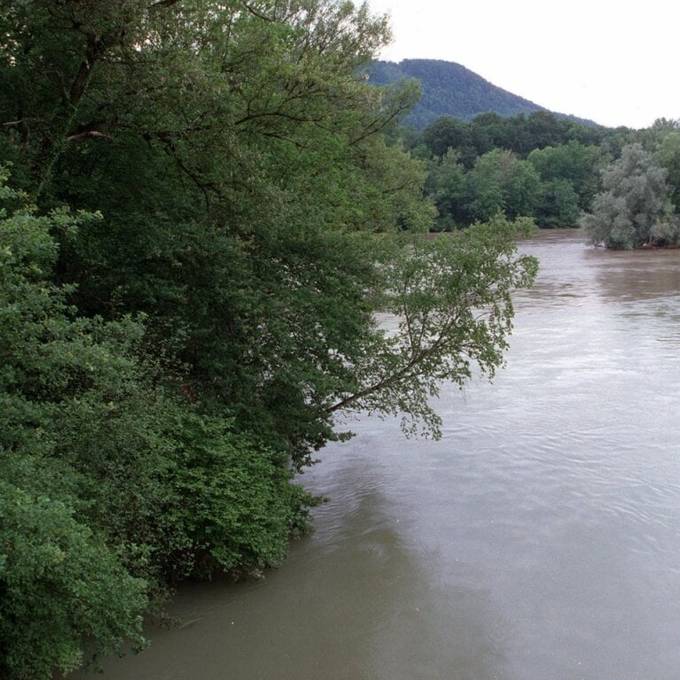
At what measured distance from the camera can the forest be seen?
265 inches

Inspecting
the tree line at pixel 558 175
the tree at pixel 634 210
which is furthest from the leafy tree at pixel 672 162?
the tree at pixel 634 210

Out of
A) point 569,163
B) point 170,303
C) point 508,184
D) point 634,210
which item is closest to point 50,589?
point 170,303

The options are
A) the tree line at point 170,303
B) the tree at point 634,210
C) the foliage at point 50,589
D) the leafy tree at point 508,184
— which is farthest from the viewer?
the leafy tree at point 508,184

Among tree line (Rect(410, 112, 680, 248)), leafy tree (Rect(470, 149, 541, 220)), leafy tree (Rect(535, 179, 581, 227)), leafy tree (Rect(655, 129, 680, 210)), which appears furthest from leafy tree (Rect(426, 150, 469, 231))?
leafy tree (Rect(655, 129, 680, 210))

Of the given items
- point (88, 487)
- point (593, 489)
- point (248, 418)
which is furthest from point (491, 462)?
point (88, 487)

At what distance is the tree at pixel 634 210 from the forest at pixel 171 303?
4432 cm

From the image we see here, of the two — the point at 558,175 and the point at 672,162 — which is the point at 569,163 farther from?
the point at 672,162

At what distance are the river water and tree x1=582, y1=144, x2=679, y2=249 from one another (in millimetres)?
37967

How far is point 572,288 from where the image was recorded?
121 feet

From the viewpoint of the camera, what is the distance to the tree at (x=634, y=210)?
5481 cm

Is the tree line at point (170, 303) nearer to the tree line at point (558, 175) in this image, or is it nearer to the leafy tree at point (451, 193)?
the tree line at point (558, 175)

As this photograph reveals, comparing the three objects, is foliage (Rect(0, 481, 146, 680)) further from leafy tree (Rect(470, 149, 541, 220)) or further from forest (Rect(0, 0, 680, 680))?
leafy tree (Rect(470, 149, 541, 220))

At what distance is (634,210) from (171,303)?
5127 centimetres

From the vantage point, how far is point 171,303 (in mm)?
11664
